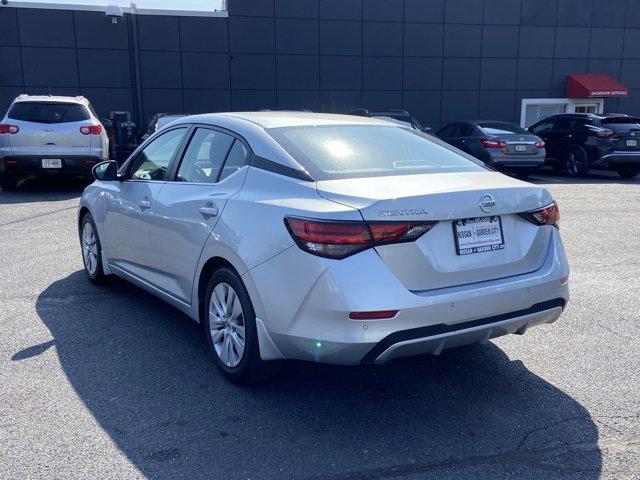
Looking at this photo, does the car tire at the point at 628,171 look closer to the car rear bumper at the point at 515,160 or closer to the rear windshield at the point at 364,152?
the car rear bumper at the point at 515,160

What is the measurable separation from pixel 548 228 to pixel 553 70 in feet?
72.9

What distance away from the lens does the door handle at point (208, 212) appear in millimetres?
3840

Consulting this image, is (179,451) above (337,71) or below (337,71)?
below

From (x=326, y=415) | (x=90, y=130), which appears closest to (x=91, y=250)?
(x=326, y=415)

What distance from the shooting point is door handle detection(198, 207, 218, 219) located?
12.6 feet

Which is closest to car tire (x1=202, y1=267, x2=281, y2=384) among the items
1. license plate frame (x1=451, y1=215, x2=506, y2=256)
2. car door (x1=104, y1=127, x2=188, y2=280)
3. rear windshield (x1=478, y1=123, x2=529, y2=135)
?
car door (x1=104, y1=127, x2=188, y2=280)

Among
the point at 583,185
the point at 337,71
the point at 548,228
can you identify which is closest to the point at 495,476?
the point at 548,228

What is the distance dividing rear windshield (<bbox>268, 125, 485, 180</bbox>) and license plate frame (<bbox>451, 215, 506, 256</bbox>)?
20.8 inches

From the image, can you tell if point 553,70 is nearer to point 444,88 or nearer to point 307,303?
point 444,88

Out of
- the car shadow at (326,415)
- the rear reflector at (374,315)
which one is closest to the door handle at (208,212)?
the car shadow at (326,415)

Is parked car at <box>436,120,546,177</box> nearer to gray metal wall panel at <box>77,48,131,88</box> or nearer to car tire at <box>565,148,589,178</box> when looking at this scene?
car tire at <box>565,148,589,178</box>

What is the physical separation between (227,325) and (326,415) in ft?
2.66

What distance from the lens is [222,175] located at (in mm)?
4059

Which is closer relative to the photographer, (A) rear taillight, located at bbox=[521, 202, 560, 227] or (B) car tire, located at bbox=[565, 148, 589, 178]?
(A) rear taillight, located at bbox=[521, 202, 560, 227]
